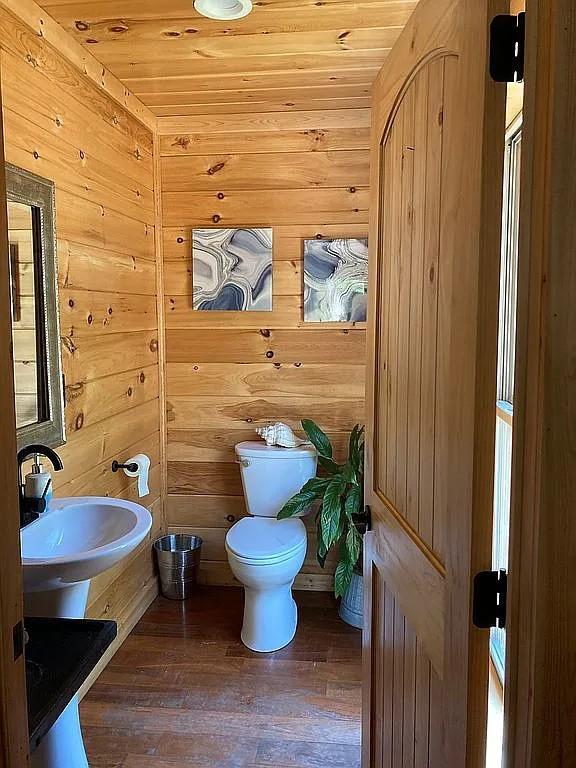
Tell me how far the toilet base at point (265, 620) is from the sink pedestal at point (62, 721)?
1058 millimetres

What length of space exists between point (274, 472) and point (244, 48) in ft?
5.99

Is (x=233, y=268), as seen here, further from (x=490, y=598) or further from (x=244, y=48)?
(x=490, y=598)

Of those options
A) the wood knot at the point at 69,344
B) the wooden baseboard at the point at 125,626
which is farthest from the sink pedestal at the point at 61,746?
the wood knot at the point at 69,344

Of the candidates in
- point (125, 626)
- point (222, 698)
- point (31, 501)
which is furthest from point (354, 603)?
point (31, 501)

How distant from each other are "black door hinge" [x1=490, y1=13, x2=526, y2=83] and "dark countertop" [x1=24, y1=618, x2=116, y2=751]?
1.34m

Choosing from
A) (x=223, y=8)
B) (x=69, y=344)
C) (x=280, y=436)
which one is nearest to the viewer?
(x=223, y=8)

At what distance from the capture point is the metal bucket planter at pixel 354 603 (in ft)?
9.94

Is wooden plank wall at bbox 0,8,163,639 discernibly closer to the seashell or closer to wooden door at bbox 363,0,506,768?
the seashell

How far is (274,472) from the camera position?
10.3ft

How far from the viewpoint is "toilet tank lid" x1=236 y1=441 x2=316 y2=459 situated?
3111 millimetres

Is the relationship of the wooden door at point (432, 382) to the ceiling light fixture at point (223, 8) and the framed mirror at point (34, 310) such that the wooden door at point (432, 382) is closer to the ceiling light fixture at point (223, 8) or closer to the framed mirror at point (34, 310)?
the ceiling light fixture at point (223, 8)

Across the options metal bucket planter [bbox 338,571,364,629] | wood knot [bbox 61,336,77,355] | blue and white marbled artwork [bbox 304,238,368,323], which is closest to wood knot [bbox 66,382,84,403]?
wood knot [bbox 61,336,77,355]

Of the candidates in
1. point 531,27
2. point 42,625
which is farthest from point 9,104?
point 531,27

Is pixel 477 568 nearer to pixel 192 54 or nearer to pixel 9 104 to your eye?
pixel 9 104
